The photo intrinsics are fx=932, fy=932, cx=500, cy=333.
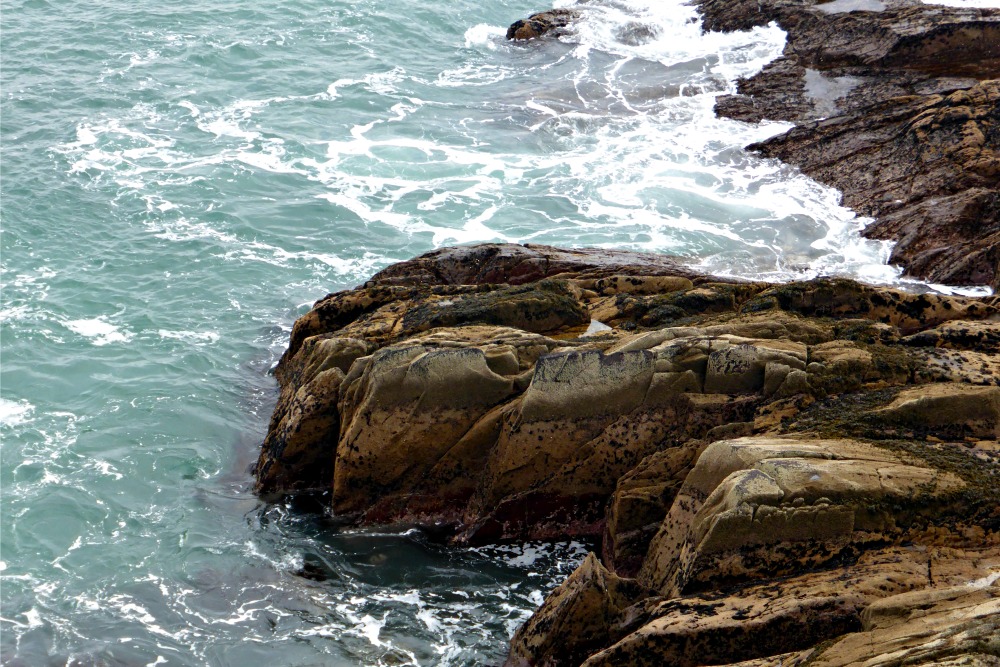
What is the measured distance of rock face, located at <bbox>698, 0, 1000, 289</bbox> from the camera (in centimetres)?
2294

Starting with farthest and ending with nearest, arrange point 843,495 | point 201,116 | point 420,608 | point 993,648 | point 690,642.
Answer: point 201,116, point 420,608, point 843,495, point 690,642, point 993,648

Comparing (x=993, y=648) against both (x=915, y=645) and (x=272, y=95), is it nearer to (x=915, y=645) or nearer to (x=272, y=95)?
(x=915, y=645)

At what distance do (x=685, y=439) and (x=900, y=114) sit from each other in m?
17.7

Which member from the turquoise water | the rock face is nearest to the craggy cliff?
the rock face

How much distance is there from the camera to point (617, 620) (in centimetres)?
1198

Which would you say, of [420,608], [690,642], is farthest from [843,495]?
[420,608]

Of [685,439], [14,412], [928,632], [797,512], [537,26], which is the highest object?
[537,26]

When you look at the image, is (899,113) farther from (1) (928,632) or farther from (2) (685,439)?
(1) (928,632)

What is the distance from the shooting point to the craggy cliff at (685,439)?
1079 cm

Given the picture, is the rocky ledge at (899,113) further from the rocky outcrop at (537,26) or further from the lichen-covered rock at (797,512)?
the lichen-covered rock at (797,512)

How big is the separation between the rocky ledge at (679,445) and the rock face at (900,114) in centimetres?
731

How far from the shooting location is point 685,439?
14.2 m

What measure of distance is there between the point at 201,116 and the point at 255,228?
8.53m

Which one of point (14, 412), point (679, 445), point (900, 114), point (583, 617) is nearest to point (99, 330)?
point (14, 412)
